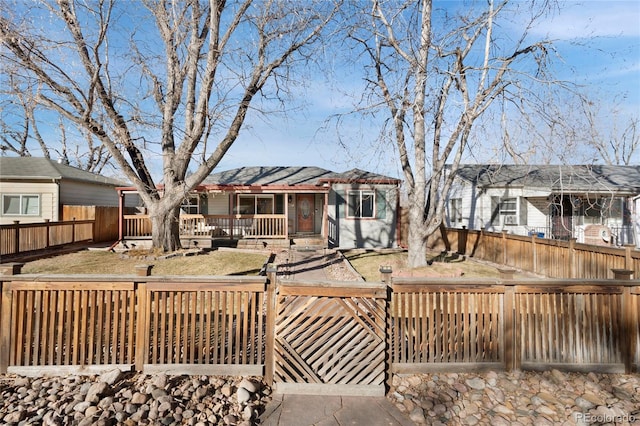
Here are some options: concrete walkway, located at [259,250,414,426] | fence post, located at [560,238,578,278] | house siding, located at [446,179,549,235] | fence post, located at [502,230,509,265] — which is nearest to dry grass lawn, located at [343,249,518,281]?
fence post, located at [502,230,509,265]

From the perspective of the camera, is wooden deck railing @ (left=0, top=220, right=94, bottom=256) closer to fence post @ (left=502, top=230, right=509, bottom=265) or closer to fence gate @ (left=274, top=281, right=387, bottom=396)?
fence gate @ (left=274, top=281, right=387, bottom=396)

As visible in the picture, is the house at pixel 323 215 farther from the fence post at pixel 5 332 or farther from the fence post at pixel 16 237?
the fence post at pixel 5 332

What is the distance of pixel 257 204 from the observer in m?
16.2

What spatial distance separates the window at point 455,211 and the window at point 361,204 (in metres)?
6.50

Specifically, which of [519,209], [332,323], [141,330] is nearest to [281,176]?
[519,209]

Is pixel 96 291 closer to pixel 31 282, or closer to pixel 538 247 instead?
pixel 31 282

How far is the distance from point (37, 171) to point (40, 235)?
20.8 ft

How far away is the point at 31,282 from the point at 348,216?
38.9 feet

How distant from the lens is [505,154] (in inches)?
317

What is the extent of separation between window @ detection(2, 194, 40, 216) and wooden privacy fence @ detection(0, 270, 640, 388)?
622 inches

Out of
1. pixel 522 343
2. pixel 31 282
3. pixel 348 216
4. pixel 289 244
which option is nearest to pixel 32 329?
pixel 31 282

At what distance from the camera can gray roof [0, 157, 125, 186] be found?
14.8 m

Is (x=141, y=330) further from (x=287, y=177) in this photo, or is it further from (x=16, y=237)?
(x=287, y=177)

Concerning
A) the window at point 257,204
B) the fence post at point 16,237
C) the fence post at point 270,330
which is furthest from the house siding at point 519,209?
the fence post at point 16,237
